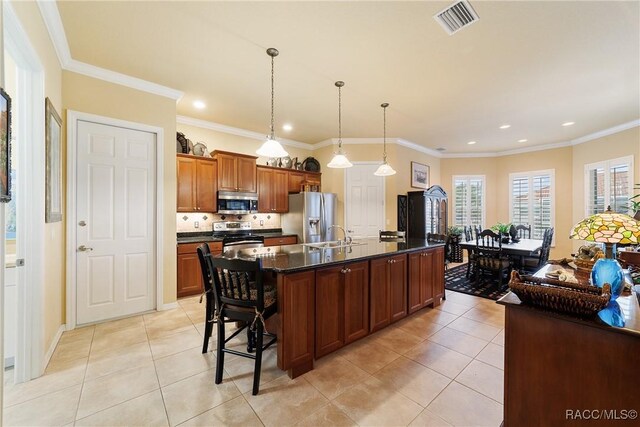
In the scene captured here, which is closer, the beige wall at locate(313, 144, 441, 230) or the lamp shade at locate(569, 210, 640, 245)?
the lamp shade at locate(569, 210, 640, 245)

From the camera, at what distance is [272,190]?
5.25 metres

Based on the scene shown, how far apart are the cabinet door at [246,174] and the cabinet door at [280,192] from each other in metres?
0.48

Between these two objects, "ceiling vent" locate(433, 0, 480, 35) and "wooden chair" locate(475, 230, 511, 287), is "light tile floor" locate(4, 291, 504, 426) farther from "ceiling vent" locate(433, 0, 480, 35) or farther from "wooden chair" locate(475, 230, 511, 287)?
"ceiling vent" locate(433, 0, 480, 35)

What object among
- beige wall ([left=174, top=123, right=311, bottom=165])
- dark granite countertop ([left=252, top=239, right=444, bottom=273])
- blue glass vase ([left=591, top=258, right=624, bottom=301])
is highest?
beige wall ([left=174, top=123, right=311, bottom=165])

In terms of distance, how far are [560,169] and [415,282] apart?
→ 18.5 ft

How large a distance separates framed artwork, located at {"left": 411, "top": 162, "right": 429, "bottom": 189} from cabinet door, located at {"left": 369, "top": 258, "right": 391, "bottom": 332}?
395 centimetres

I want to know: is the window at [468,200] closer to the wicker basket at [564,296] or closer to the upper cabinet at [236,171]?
the upper cabinet at [236,171]

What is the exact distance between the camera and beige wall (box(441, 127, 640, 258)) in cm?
502

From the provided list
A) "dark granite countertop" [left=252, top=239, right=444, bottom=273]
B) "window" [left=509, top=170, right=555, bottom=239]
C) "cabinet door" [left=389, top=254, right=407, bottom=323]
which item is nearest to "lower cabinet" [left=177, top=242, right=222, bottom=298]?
"dark granite countertop" [left=252, top=239, right=444, bottom=273]

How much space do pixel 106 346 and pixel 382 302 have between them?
2.71m

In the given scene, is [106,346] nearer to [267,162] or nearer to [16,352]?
[16,352]

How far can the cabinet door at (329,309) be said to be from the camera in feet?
7.06

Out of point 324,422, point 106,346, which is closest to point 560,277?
point 324,422

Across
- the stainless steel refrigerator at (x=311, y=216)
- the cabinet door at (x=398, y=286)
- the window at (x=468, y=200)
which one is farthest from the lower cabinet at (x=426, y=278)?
the window at (x=468, y=200)
